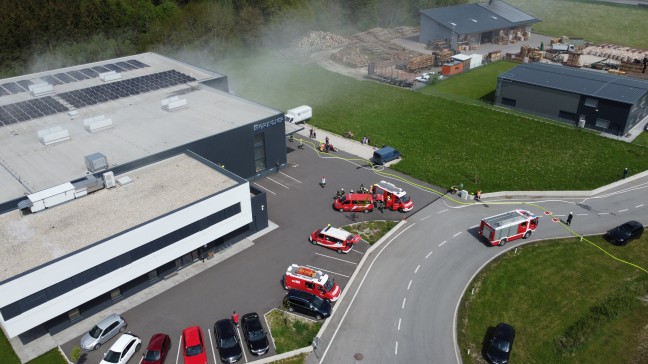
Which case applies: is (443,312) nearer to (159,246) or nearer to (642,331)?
(642,331)

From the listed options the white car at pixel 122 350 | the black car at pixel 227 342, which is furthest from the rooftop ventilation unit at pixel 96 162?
the black car at pixel 227 342

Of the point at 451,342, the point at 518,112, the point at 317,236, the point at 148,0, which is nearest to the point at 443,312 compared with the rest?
the point at 451,342

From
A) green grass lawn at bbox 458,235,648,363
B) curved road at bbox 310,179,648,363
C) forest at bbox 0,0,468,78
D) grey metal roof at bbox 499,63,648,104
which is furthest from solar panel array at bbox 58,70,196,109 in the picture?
grey metal roof at bbox 499,63,648,104

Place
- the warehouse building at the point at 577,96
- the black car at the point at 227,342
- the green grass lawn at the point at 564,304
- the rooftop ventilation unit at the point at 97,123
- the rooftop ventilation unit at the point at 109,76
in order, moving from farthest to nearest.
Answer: the warehouse building at the point at 577,96 → the rooftop ventilation unit at the point at 109,76 → the rooftop ventilation unit at the point at 97,123 → the green grass lawn at the point at 564,304 → the black car at the point at 227,342

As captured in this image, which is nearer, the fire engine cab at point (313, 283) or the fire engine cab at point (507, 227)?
the fire engine cab at point (313, 283)

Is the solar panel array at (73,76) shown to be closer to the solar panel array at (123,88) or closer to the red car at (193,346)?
the solar panel array at (123,88)

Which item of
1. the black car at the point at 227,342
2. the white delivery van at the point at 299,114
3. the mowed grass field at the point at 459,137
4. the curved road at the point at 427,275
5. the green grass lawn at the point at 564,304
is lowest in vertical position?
the green grass lawn at the point at 564,304

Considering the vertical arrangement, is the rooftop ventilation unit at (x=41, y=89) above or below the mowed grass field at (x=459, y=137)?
above

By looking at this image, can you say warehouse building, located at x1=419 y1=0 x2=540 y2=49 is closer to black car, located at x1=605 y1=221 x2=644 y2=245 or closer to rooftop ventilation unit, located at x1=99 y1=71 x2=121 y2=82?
black car, located at x1=605 y1=221 x2=644 y2=245
